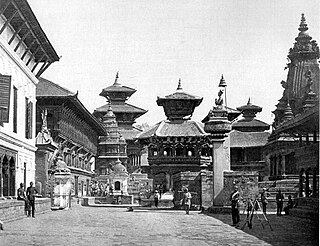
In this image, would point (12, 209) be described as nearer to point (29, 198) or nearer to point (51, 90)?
point (29, 198)

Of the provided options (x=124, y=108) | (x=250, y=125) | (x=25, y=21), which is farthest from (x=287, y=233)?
(x=124, y=108)

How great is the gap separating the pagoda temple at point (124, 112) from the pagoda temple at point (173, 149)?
79.2ft

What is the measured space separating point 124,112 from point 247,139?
83.6 ft

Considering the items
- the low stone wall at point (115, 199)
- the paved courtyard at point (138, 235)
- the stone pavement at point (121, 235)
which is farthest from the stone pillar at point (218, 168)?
the low stone wall at point (115, 199)

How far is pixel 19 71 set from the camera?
31.3 m

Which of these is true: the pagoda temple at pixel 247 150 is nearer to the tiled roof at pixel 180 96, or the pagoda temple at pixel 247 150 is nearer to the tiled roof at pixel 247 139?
the tiled roof at pixel 247 139

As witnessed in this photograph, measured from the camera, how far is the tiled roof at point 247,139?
79.1 m

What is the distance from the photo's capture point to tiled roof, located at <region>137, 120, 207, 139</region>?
2702 inches

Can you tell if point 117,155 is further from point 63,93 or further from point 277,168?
point 63,93

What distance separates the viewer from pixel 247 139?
8056 centimetres

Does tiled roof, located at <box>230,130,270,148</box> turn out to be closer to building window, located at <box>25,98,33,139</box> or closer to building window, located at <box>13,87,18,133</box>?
building window, located at <box>25,98,33,139</box>

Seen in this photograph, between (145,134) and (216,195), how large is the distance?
38981 millimetres

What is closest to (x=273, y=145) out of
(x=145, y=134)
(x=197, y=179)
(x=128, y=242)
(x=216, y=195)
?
(x=145, y=134)

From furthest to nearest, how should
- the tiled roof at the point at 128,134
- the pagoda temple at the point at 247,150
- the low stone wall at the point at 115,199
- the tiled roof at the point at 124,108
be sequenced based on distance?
1. the tiled roof at the point at 124,108
2. the tiled roof at the point at 128,134
3. the pagoda temple at the point at 247,150
4. the low stone wall at the point at 115,199
